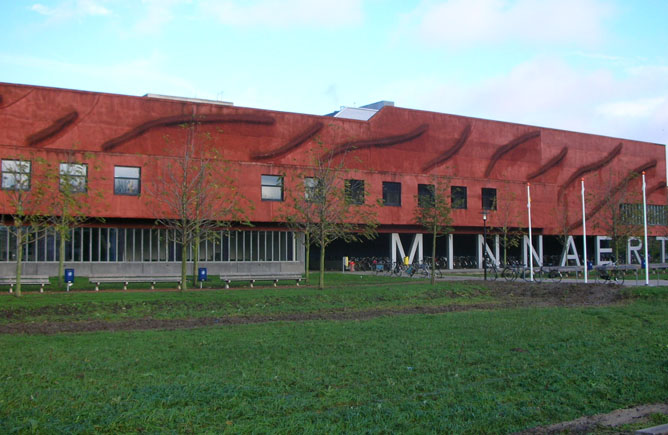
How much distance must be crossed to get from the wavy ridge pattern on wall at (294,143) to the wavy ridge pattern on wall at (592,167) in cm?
2654

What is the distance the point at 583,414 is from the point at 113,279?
21448 millimetres

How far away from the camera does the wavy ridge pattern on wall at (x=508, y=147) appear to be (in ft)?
177

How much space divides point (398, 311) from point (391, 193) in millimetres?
29056

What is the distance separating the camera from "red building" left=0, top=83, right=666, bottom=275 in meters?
36.9

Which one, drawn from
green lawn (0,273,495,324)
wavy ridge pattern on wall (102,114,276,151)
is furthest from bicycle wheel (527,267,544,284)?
wavy ridge pattern on wall (102,114,276,151)

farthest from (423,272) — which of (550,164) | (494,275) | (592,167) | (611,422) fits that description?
(611,422)

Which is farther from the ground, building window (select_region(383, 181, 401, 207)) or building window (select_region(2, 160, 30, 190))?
building window (select_region(383, 181, 401, 207))

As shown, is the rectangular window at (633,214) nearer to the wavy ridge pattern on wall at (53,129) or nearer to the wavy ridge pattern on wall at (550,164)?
the wavy ridge pattern on wall at (550,164)

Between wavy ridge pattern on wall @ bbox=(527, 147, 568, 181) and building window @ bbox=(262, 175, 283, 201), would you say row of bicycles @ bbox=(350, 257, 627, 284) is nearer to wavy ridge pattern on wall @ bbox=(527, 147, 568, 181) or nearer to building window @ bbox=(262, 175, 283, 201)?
building window @ bbox=(262, 175, 283, 201)

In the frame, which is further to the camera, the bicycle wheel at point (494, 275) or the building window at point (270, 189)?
the building window at point (270, 189)

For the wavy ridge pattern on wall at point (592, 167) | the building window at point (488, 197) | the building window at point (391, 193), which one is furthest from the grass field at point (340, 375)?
the wavy ridge pattern on wall at point (592, 167)

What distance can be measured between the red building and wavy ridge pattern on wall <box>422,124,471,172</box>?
0.09 meters

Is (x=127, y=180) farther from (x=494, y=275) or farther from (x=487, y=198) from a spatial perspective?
(x=487, y=198)

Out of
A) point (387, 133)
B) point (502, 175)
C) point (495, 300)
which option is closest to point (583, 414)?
point (495, 300)
